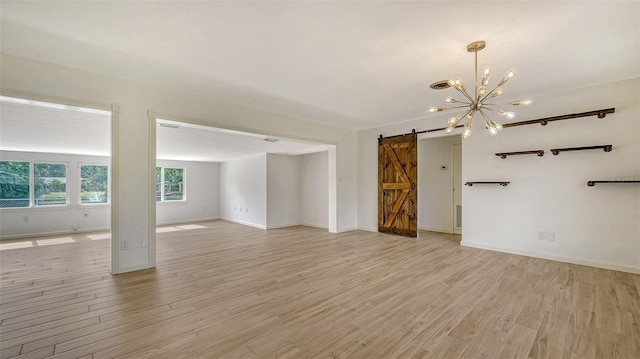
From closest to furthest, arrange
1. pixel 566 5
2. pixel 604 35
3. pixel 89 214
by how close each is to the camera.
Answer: pixel 566 5 → pixel 604 35 → pixel 89 214

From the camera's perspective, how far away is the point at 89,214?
7914mm

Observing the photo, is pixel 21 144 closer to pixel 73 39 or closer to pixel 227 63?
pixel 73 39

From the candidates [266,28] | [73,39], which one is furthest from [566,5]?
[73,39]

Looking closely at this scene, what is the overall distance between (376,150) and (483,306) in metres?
4.75

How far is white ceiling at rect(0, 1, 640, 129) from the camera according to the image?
89.1 inches

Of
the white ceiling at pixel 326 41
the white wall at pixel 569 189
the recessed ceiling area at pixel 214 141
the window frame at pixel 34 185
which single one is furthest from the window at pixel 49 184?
the white wall at pixel 569 189

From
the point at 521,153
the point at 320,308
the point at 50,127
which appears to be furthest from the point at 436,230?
the point at 50,127

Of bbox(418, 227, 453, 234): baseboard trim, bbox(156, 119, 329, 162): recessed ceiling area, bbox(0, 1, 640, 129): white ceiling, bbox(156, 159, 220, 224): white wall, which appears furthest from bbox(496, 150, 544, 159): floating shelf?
bbox(156, 159, 220, 224): white wall

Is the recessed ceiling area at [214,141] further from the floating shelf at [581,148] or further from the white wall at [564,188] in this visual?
the floating shelf at [581,148]

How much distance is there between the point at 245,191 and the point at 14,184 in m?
6.01

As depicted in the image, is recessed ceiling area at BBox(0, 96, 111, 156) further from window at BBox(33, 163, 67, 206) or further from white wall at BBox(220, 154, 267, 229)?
white wall at BBox(220, 154, 267, 229)

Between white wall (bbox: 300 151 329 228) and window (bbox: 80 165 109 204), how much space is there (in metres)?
6.22

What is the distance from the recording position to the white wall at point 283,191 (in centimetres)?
823

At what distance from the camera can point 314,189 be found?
862 cm
